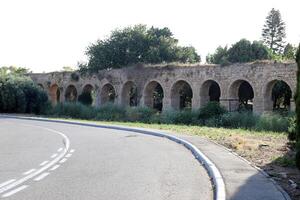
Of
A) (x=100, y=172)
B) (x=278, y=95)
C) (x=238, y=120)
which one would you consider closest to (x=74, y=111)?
(x=238, y=120)

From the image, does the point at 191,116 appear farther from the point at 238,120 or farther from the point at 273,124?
the point at 273,124

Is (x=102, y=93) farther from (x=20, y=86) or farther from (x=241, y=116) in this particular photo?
(x=241, y=116)

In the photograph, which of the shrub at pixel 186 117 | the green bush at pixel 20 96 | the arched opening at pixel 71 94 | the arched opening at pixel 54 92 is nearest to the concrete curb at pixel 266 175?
the shrub at pixel 186 117

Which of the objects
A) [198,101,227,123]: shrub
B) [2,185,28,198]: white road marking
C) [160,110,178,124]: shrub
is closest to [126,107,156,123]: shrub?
[160,110,178,124]: shrub

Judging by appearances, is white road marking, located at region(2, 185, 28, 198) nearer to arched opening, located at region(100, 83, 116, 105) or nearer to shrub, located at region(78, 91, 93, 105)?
arched opening, located at region(100, 83, 116, 105)

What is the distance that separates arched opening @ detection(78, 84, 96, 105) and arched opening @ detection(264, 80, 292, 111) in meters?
18.8

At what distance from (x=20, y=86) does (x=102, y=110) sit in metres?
10.1

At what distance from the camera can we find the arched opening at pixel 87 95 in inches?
2068

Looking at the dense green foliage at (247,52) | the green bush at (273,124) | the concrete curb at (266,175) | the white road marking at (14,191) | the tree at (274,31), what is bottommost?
the white road marking at (14,191)

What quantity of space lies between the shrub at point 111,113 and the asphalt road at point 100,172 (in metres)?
18.6

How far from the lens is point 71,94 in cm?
5806

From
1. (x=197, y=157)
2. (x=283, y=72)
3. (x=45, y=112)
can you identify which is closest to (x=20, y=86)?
(x=45, y=112)

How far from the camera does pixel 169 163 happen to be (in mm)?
11750

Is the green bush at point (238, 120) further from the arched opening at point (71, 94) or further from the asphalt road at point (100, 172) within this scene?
the arched opening at point (71, 94)
